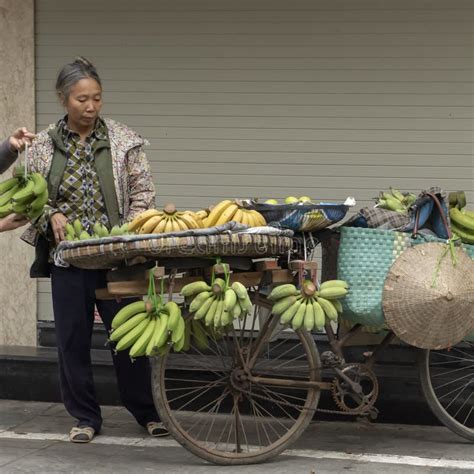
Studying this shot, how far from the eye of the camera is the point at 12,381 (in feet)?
26.6

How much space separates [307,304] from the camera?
625cm

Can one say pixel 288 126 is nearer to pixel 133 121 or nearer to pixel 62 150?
pixel 133 121

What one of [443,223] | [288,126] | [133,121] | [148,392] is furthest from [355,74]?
[148,392]

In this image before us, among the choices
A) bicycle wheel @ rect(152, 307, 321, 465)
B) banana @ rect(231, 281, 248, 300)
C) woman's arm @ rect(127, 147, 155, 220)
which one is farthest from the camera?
woman's arm @ rect(127, 147, 155, 220)

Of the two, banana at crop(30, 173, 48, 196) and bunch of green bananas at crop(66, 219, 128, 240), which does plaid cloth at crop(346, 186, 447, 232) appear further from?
banana at crop(30, 173, 48, 196)

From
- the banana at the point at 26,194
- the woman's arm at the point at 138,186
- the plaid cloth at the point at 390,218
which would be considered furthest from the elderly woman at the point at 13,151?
the plaid cloth at the point at 390,218

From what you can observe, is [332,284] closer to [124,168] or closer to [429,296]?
[429,296]

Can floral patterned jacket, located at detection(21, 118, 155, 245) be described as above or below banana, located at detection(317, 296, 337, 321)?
above

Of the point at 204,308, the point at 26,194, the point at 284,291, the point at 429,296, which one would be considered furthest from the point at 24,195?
the point at 429,296

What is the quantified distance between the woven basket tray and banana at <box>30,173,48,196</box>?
1.34 feet

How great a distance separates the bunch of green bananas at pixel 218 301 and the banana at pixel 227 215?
0.98 ft

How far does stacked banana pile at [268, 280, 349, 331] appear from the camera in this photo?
6.20 metres

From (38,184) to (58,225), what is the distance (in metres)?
0.28

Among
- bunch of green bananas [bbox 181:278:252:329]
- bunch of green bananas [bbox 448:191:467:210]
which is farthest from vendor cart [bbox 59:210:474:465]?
bunch of green bananas [bbox 448:191:467:210]
